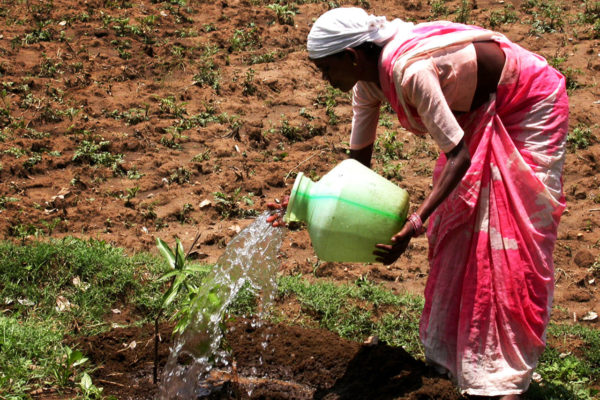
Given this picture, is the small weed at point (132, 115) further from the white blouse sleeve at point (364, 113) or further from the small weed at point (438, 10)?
the small weed at point (438, 10)

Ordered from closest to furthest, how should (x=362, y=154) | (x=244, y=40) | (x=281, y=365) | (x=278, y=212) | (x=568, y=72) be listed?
(x=278, y=212)
(x=362, y=154)
(x=281, y=365)
(x=568, y=72)
(x=244, y=40)

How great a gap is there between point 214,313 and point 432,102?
126 centimetres

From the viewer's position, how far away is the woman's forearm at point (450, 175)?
2516mm

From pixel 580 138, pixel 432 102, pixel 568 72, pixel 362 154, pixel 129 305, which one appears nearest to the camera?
pixel 432 102

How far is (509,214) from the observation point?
2.72m

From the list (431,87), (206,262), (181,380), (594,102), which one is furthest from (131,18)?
(431,87)

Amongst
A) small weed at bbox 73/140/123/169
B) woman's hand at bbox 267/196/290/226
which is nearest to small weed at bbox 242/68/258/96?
small weed at bbox 73/140/123/169

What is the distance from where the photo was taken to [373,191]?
2668 millimetres

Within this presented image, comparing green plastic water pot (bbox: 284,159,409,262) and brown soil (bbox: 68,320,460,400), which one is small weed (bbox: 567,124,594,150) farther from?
green plastic water pot (bbox: 284,159,409,262)

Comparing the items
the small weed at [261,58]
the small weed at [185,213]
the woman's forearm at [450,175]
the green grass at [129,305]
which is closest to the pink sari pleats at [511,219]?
the woman's forearm at [450,175]

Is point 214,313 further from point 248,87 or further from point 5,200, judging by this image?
point 248,87

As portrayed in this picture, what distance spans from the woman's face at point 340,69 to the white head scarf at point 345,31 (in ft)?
0.10

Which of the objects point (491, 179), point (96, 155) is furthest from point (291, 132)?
point (491, 179)

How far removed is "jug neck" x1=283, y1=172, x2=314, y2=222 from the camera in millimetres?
2693
